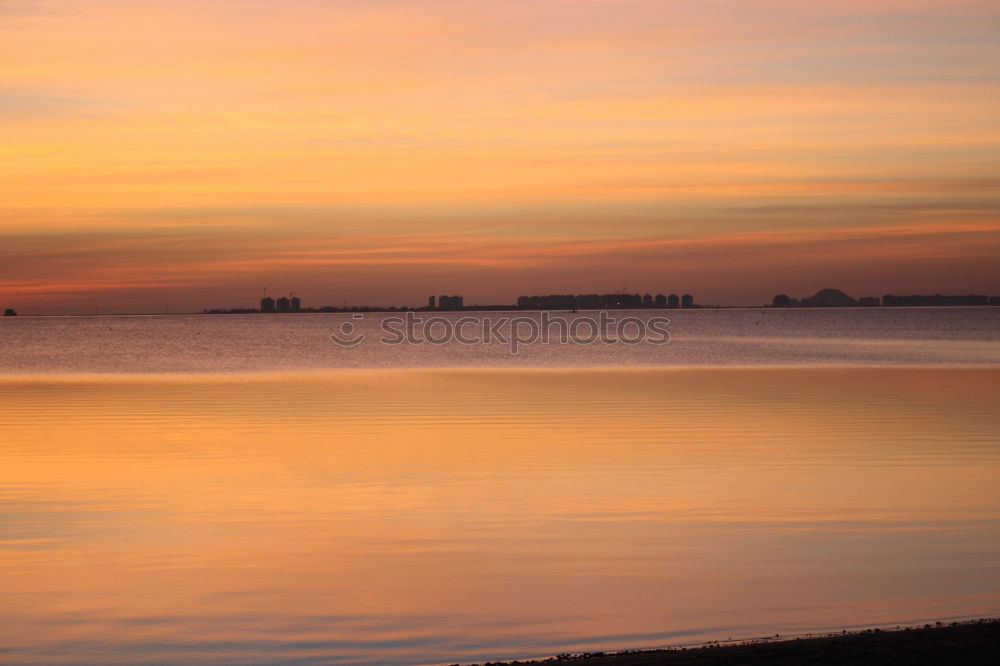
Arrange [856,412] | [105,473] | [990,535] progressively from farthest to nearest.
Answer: [856,412]
[105,473]
[990,535]

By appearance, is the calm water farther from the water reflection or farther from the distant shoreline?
the distant shoreline

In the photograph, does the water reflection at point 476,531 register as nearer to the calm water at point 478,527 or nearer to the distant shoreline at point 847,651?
the calm water at point 478,527

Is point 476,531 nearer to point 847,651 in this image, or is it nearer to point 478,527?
point 478,527

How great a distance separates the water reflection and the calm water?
0.04 m

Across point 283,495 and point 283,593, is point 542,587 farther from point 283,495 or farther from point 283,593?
point 283,495

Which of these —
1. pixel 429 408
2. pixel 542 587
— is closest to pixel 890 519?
pixel 542 587

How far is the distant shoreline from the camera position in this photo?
744cm

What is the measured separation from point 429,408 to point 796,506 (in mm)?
16168

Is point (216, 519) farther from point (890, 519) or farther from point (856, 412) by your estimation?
point (856, 412)

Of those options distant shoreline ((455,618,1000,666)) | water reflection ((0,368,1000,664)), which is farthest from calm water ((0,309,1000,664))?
distant shoreline ((455,618,1000,666))

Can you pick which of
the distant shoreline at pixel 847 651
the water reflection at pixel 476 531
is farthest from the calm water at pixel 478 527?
the distant shoreline at pixel 847 651

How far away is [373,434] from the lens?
23.1m

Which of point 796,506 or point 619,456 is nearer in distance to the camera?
point 796,506

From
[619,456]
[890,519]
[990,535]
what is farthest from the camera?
[619,456]
